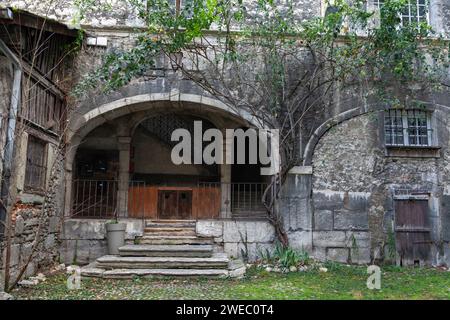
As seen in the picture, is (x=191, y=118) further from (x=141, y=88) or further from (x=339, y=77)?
(x=339, y=77)

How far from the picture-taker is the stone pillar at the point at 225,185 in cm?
927

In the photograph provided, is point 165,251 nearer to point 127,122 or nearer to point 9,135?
point 9,135

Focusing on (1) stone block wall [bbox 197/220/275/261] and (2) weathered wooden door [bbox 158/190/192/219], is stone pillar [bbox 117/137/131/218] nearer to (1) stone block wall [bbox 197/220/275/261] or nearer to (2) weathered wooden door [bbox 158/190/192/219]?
(2) weathered wooden door [bbox 158/190/192/219]

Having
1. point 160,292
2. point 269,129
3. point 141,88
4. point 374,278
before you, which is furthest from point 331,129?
point 160,292

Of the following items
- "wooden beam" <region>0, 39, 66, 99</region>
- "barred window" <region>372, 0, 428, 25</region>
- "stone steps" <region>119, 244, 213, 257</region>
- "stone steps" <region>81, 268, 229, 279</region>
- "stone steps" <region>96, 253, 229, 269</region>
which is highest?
"barred window" <region>372, 0, 428, 25</region>

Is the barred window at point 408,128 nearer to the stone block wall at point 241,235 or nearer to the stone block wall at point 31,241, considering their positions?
the stone block wall at point 241,235

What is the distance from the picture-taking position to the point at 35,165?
683cm

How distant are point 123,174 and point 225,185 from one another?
2451mm

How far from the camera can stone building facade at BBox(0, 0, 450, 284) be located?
8031mm

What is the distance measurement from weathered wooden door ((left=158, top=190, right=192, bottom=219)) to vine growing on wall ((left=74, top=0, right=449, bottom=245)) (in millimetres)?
2016

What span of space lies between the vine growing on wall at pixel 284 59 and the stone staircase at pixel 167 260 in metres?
1.49

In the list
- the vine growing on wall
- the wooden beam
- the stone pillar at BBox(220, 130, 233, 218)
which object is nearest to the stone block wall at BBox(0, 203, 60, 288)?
the wooden beam

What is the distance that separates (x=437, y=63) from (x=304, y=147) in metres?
3.35

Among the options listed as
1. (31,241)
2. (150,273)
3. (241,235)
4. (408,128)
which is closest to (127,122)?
(31,241)
